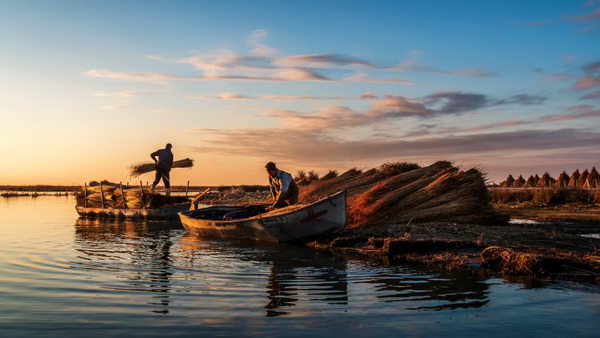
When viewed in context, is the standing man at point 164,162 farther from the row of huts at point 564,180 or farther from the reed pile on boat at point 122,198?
the row of huts at point 564,180

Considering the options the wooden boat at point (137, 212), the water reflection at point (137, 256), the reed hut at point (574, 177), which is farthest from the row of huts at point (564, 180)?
the water reflection at point (137, 256)

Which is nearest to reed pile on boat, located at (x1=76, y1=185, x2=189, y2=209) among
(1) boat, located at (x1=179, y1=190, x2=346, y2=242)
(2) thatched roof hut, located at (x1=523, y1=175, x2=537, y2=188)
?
(1) boat, located at (x1=179, y1=190, x2=346, y2=242)

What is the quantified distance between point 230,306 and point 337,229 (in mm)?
7077

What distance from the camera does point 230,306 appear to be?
704 cm

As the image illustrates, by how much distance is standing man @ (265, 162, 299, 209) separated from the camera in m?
14.8

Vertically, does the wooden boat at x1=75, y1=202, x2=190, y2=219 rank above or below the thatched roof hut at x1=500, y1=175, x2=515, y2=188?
below

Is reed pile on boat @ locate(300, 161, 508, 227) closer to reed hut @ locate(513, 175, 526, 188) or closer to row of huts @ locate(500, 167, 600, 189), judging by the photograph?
row of huts @ locate(500, 167, 600, 189)

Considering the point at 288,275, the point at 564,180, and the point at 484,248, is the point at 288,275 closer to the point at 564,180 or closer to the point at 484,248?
the point at 484,248

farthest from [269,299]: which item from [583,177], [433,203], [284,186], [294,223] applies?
[583,177]

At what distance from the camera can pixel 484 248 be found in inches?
434

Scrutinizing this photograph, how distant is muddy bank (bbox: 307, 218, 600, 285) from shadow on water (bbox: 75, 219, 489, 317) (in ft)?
2.12

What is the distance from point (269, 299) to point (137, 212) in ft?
66.2

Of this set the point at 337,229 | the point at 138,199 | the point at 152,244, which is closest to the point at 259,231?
the point at 337,229

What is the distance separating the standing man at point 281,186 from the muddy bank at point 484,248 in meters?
1.81
